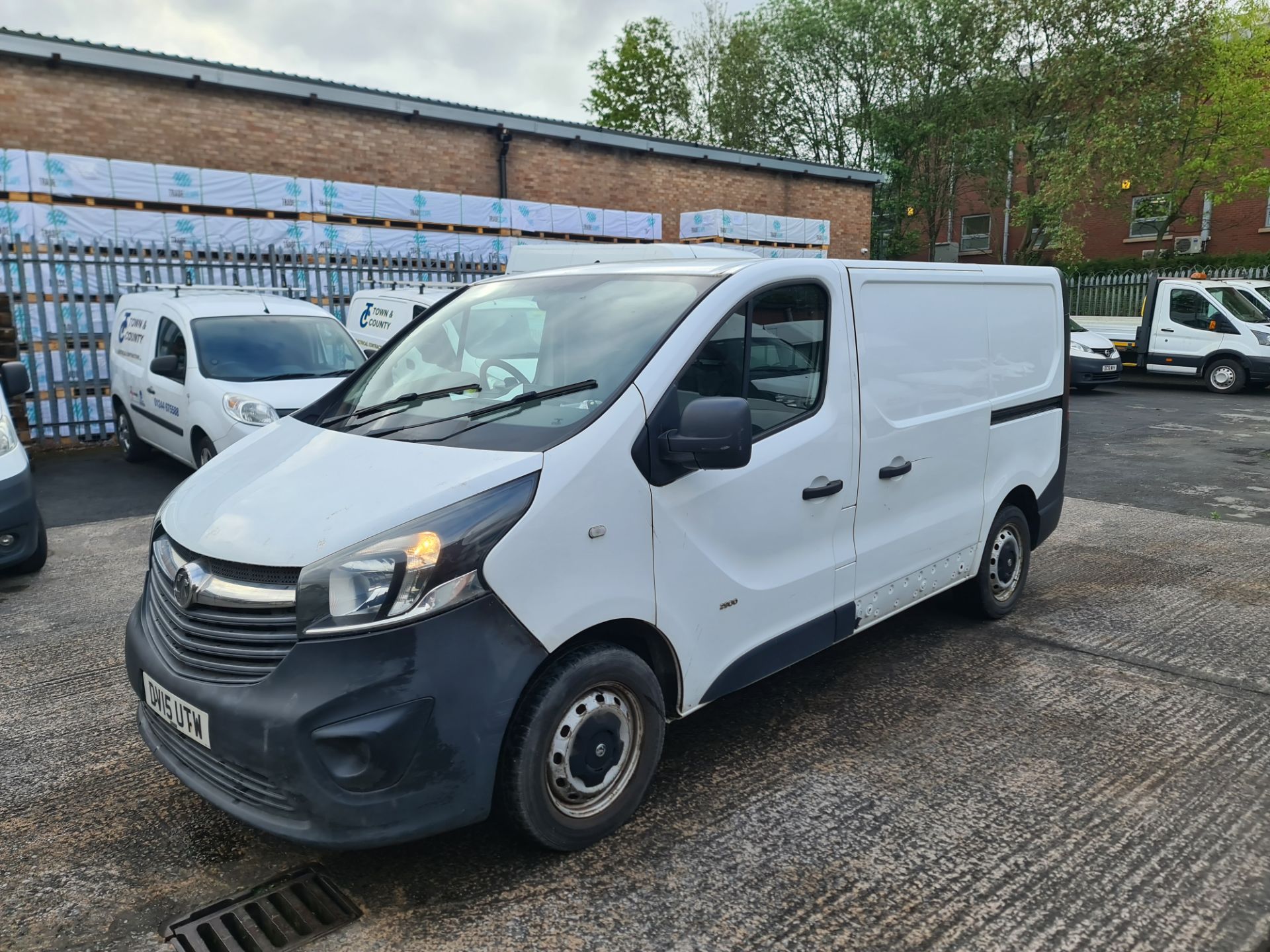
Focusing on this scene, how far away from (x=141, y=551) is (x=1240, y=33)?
27543 millimetres

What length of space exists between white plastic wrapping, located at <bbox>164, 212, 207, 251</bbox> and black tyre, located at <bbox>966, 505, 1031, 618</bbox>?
10801mm

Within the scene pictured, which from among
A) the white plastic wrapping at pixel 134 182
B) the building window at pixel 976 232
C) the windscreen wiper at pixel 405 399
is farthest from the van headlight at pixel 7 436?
the building window at pixel 976 232

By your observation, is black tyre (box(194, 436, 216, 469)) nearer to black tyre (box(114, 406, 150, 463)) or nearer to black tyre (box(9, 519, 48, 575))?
black tyre (box(9, 519, 48, 575))

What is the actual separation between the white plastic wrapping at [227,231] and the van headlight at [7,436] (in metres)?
6.97

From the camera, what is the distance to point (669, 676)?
3109mm

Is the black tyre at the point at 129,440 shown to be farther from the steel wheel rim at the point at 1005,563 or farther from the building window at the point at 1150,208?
the building window at the point at 1150,208

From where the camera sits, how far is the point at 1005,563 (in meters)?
5.11

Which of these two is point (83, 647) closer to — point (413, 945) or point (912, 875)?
point (413, 945)

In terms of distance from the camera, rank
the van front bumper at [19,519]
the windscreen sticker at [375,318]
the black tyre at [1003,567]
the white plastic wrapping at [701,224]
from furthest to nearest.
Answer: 1. the white plastic wrapping at [701,224]
2. the windscreen sticker at [375,318]
3. the van front bumper at [19,519]
4. the black tyre at [1003,567]

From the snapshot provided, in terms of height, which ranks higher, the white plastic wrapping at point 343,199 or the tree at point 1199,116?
the tree at point 1199,116

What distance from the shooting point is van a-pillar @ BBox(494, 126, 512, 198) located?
680 inches

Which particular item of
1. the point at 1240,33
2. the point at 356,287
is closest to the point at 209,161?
the point at 356,287

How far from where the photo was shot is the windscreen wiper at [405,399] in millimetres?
3350

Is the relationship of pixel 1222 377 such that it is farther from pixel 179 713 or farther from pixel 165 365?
pixel 179 713
